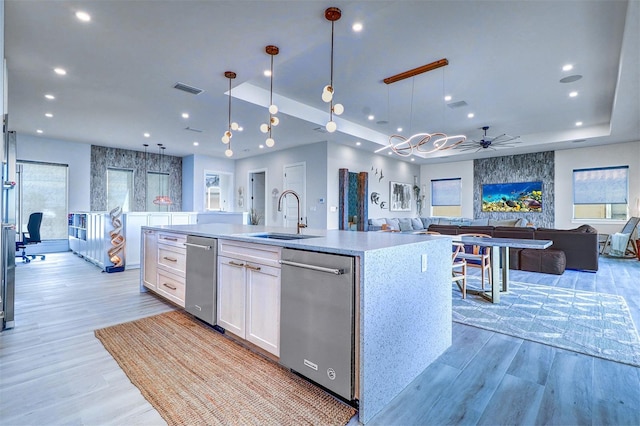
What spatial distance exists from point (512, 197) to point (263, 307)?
32.4 ft

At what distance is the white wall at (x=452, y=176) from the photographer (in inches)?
411

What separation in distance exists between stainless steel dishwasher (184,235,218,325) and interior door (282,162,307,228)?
206 inches

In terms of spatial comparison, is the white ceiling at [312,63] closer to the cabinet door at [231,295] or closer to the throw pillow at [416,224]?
the cabinet door at [231,295]

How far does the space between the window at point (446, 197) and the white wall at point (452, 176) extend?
142 mm

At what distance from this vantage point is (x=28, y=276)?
16.3 feet

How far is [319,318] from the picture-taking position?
1754mm

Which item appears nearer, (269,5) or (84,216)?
(269,5)

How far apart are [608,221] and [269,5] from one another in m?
10.2

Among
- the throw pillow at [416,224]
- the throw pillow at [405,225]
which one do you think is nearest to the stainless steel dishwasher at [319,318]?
the throw pillow at [405,225]

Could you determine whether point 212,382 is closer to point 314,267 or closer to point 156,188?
point 314,267

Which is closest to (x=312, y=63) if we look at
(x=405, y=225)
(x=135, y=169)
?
(x=405, y=225)

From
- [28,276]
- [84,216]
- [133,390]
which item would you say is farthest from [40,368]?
[84,216]

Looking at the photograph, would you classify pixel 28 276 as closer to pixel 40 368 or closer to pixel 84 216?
pixel 84 216

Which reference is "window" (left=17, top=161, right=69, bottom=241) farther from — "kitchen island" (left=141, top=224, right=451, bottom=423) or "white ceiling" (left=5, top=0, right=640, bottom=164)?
"kitchen island" (left=141, top=224, right=451, bottom=423)
